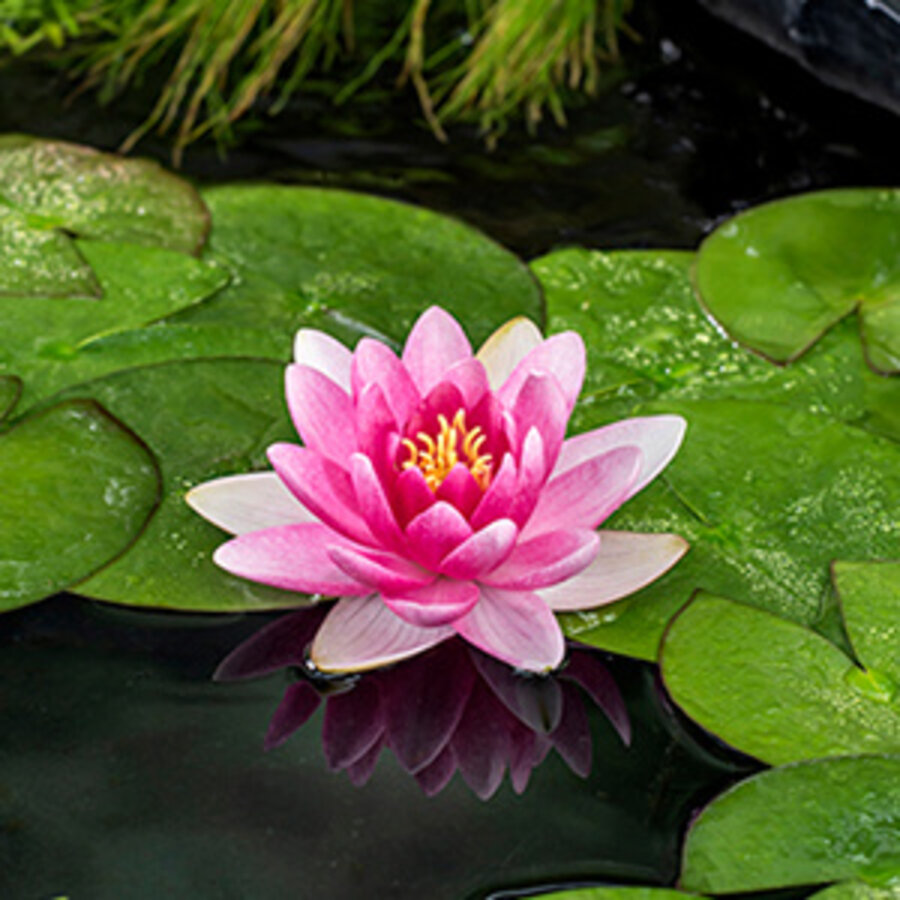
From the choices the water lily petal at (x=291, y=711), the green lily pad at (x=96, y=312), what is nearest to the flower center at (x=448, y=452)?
the water lily petal at (x=291, y=711)

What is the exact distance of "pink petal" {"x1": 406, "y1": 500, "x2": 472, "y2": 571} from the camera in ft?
3.48

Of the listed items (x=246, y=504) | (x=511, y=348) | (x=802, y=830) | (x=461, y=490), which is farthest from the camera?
(x=511, y=348)

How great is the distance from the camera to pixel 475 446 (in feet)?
3.79

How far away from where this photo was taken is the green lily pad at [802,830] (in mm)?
958

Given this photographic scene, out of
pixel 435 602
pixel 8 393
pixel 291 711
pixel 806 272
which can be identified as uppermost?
pixel 806 272

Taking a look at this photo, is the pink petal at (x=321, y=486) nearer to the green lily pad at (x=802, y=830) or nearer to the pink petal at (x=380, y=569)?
the pink petal at (x=380, y=569)

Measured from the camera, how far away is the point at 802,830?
993mm

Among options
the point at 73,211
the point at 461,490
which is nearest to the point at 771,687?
the point at 461,490

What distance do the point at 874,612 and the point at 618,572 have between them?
0.27m

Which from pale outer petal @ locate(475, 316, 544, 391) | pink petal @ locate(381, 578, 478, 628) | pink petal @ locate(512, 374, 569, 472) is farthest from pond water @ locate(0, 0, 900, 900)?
pale outer petal @ locate(475, 316, 544, 391)

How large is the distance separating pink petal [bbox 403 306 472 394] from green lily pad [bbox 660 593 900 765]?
1.22 feet

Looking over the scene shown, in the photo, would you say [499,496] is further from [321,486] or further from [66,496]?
[66,496]

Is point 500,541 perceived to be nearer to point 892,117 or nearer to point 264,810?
point 264,810

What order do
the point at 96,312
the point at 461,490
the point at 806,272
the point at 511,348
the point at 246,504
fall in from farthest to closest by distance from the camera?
the point at 806,272
the point at 96,312
the point at 511,348
the point at 246,504
the point at 461,490
